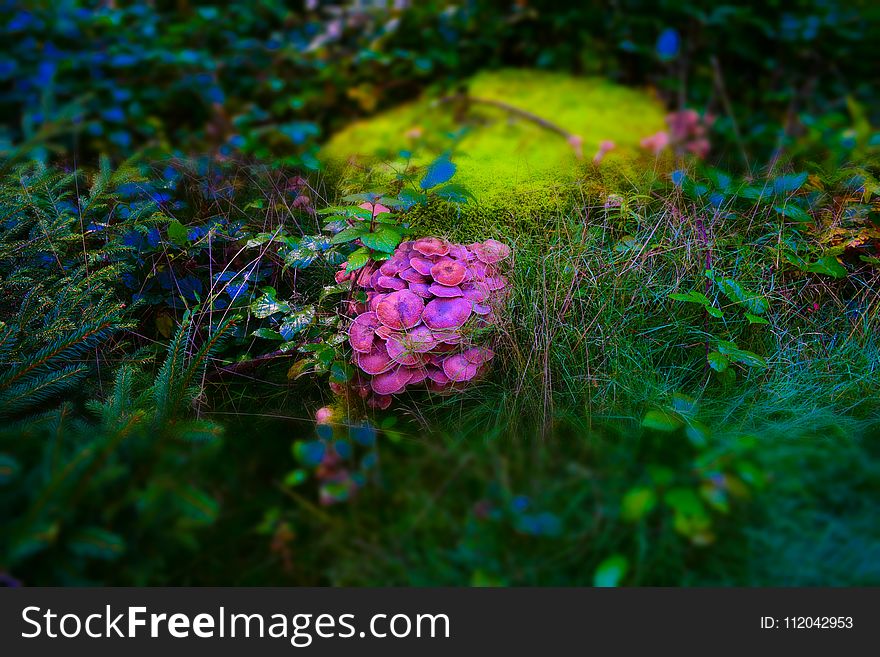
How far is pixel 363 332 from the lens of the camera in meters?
1.92

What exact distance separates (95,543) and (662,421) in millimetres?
1290

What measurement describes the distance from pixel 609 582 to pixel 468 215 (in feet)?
4.82

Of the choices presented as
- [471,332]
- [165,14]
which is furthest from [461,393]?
[165,14]

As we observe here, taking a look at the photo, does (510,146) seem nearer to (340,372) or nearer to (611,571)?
(340,372)

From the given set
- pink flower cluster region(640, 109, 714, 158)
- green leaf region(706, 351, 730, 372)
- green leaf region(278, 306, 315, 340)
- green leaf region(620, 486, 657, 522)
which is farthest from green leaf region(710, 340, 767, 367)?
pink flower cluster region(640, 109, 714, 158)

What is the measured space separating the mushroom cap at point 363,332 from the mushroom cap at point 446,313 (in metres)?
0.05

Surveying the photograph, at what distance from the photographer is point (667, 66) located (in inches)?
173

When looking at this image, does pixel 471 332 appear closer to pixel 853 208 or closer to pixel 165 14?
pixel 853 208

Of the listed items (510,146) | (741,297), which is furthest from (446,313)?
(510,146)

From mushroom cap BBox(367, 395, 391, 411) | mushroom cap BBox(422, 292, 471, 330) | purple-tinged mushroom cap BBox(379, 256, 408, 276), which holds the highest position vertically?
purple-tinged mushroom cap BBox(379, 256, 408, 276)

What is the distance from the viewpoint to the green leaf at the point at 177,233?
2111mm

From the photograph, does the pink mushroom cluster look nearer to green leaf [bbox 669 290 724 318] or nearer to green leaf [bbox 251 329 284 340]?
green leaf [bbox 251 329 284 340]

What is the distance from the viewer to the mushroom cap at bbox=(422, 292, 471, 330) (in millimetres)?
1911

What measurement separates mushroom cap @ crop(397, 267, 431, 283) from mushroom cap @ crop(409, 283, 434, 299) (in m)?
0.03
